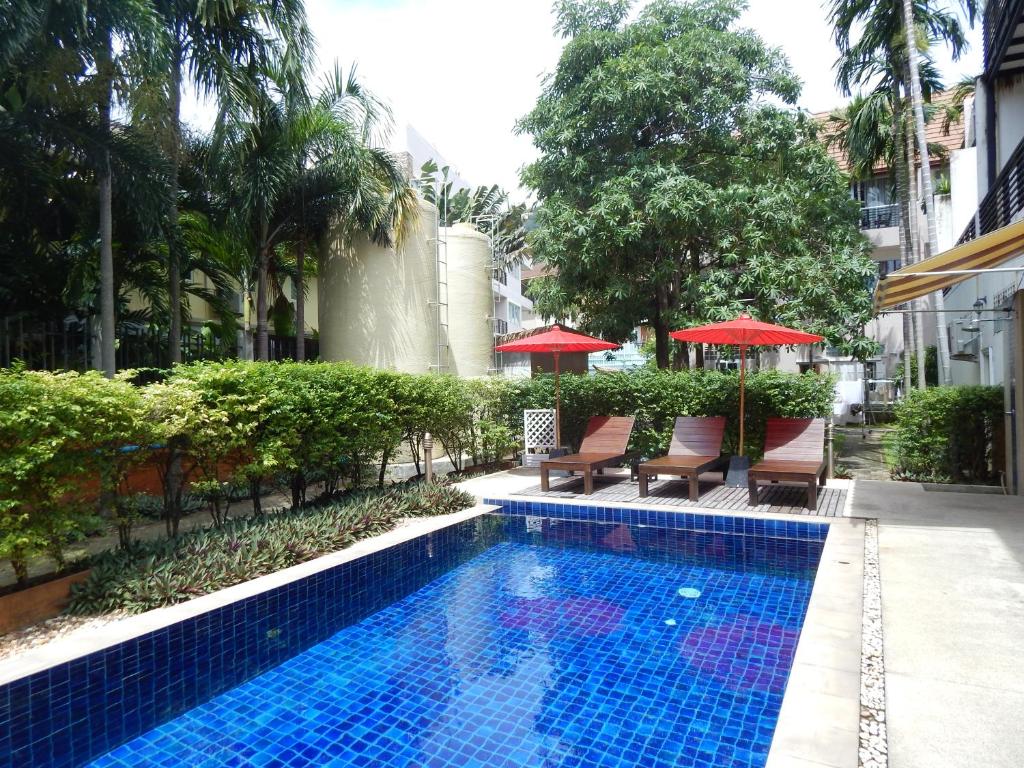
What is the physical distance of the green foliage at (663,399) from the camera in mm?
11781

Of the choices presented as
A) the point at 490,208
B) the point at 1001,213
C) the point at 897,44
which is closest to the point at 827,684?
the point at 1001,213

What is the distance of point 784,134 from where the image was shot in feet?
53.8

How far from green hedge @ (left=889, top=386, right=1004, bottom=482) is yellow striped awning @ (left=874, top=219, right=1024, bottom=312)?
2115 mm

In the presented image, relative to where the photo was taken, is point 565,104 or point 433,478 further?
point 565,104

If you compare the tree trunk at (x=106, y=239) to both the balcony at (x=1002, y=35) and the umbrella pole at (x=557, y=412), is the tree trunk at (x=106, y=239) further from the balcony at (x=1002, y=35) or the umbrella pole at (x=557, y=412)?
the balcony at (x=1002, y=35)

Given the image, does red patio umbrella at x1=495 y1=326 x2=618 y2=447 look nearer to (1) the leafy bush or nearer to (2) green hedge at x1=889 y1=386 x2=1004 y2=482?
(1) the leafy bush

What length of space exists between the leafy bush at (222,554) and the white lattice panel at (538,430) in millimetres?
4869

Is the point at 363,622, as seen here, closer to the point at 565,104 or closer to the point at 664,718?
the point at 664,718

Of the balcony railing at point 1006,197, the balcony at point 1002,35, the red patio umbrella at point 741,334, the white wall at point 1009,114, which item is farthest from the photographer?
the white wall at point 1009,114

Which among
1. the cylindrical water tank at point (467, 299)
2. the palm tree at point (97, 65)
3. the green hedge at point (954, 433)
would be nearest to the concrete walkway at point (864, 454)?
the green hedge at point (954, 433)

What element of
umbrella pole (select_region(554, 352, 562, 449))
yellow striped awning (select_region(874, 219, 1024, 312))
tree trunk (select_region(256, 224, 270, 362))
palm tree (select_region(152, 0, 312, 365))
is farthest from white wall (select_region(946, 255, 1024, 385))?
tree trunk (select_region(256, 224, 270, 362))

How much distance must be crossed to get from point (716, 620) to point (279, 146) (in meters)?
13.7

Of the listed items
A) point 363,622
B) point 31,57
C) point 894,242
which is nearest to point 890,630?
point 363,622

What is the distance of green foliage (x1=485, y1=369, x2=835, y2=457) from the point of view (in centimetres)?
1178
